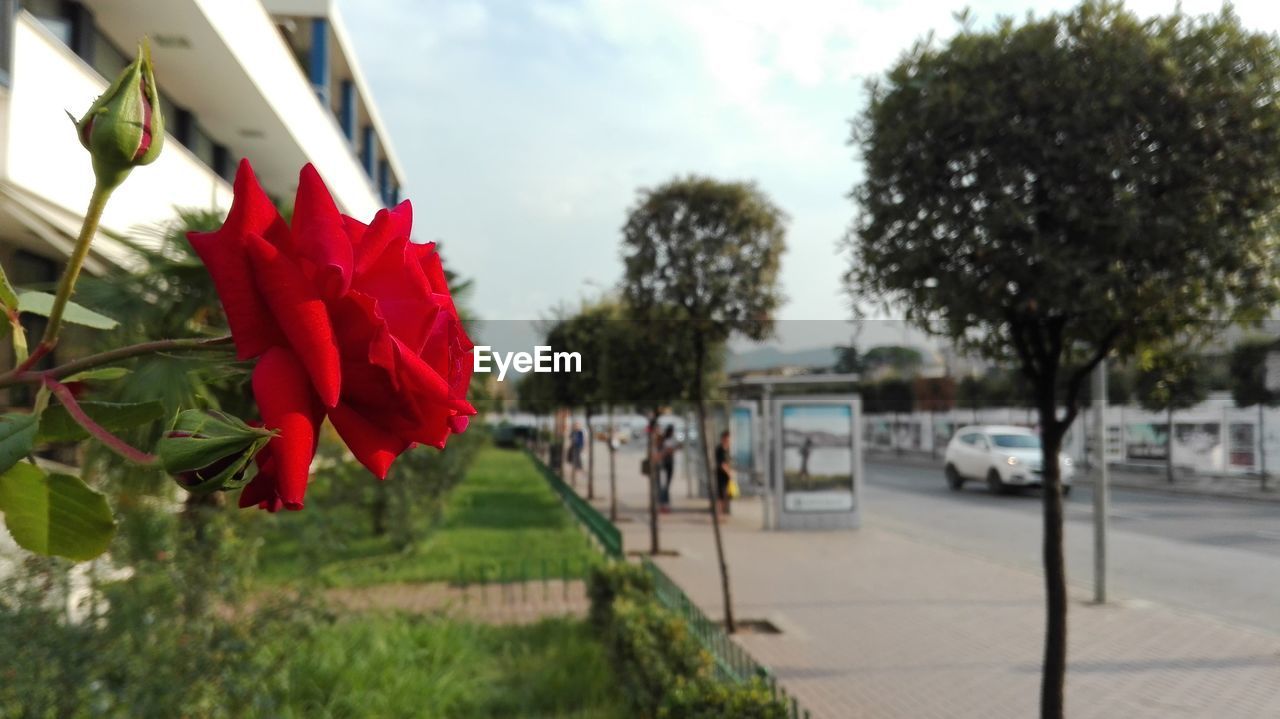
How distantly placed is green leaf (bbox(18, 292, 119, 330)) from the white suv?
22494 millimetres

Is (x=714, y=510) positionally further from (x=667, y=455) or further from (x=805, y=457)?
(x=667, y=455)

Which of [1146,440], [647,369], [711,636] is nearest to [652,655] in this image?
[711,636]

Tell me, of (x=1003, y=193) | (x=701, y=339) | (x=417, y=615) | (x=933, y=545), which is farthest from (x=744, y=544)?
(x=1003, y=193)

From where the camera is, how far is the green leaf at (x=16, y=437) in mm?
511

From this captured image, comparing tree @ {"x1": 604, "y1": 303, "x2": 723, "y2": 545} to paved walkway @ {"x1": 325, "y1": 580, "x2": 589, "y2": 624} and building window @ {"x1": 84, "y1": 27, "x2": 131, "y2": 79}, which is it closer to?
paved walkway @ {"x1": 325, "y1": 580, "x2": 589, "y2": 624}

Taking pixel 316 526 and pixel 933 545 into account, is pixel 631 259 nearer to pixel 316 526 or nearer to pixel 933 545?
pixel 316 526

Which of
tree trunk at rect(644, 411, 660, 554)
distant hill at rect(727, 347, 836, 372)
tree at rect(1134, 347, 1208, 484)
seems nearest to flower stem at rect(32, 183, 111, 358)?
tree at rect(1134, 347, 1208, 484)

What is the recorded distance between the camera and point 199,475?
454 millimetres

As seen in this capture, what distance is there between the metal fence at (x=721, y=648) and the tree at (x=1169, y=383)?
101 inches

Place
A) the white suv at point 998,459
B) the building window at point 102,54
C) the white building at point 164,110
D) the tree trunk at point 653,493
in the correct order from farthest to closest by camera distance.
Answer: the white suv at point 998,459 → the tree trunk at point 653,493 → the building window at point 102,54 → the white building at point 164,110

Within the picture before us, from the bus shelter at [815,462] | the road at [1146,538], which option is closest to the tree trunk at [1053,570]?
the road at [1146,538]

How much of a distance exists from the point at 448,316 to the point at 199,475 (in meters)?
0.15

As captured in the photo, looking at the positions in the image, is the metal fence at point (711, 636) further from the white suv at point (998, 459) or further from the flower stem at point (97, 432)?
the white suv at point (998, 459)

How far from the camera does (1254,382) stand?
56.1ft
